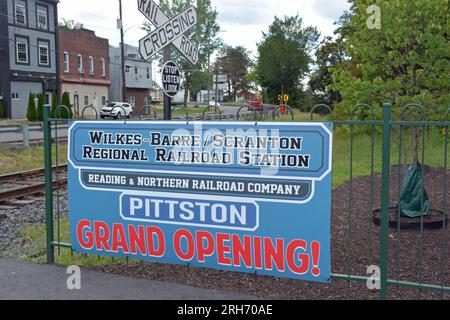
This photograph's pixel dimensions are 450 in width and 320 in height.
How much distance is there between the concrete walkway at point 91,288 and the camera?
14.9 ft

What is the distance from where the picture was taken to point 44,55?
136 ft

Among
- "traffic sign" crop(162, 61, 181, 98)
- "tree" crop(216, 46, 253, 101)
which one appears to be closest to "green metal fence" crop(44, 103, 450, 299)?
"traffic sign" crop(162, 61, 181, 98)

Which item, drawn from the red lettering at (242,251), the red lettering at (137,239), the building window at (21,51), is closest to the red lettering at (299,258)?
the red lettering at (242,251)

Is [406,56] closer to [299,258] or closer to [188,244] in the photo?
[299,258]

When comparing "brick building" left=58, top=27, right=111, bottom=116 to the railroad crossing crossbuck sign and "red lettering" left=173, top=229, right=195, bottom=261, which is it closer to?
the railroad crossing crossbuck sign

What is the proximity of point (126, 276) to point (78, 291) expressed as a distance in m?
0.55

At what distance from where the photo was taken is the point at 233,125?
184 inches

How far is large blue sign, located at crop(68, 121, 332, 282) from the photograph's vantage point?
441 centimetres

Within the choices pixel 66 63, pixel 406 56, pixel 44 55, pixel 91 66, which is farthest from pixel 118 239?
pixel 91 66

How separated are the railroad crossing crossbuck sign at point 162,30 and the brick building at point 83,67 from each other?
39.0 m

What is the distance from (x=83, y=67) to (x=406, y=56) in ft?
147

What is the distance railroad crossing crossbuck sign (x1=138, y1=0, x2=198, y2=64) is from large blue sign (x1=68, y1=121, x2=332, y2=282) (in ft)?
4.05

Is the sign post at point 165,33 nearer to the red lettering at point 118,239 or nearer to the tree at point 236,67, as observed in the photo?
the red lettering at point 118,239
